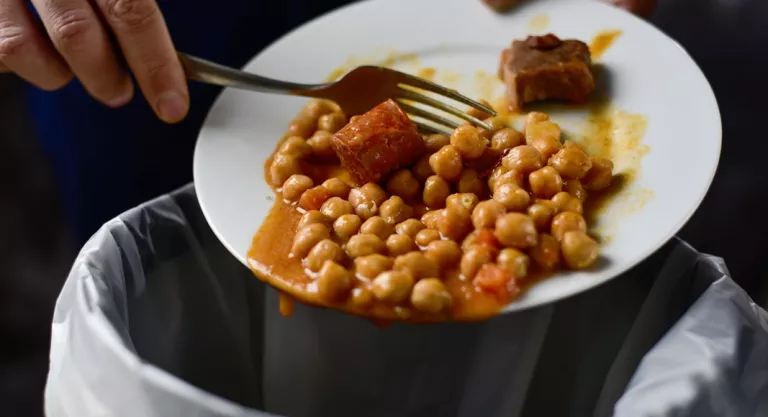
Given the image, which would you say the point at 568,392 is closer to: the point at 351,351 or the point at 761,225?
the point at 351,351

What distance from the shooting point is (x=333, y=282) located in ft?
3.38

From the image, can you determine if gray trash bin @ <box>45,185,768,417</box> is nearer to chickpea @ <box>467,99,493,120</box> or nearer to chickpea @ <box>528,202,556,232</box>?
chickpea @ <box>528,202,556,232</box>

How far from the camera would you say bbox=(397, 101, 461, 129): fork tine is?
1322mm

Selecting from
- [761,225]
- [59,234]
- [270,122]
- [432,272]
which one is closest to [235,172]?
[270,122]

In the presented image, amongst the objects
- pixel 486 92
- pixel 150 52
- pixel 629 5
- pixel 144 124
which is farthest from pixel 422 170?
pixel 144 124

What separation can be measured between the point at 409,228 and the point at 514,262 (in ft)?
0.58

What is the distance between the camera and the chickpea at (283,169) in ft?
4.12

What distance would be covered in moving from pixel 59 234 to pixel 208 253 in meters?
1.29

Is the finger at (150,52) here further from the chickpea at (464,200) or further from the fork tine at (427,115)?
the chickpea at (464,200)

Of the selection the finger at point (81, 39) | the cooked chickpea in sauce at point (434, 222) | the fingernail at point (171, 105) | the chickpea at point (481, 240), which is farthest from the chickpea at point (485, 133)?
the finger at point (81, 39)

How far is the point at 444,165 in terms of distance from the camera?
3.93ft

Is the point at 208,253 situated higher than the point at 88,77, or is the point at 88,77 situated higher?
the point at 88,77

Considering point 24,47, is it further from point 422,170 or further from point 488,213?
point 488,213

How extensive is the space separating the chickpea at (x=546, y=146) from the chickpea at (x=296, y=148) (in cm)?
37
